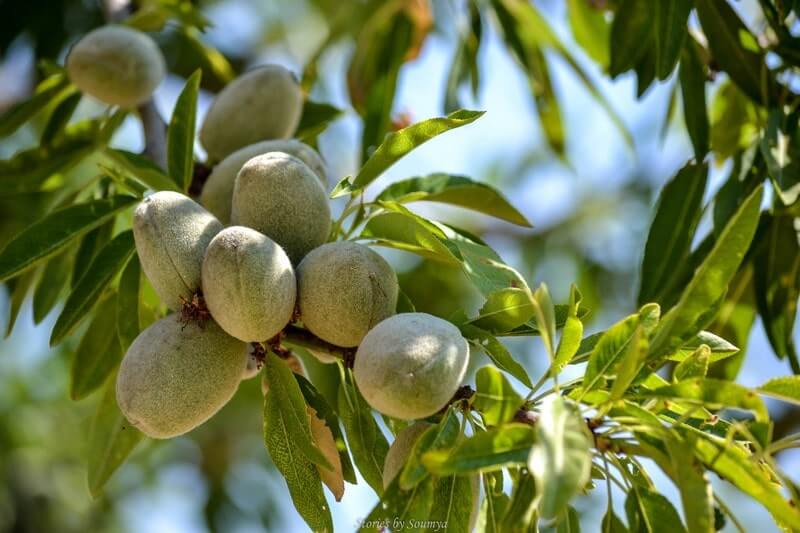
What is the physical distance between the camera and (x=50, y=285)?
1.67m

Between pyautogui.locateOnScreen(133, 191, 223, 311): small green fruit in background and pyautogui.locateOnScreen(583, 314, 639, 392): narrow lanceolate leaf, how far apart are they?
1.58 ft

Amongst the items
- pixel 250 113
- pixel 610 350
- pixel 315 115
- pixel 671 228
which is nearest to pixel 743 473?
pixel 610 350

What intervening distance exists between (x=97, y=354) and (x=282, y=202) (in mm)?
528

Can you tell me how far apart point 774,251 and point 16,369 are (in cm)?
298

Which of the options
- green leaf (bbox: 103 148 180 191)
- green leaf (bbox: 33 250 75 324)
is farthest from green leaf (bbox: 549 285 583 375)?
green leaf (bbox: 33 250 75 324)

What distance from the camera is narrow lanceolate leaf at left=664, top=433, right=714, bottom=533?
36.8 inches

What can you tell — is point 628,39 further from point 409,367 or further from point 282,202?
point 409,367

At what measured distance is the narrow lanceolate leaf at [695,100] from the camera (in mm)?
1658

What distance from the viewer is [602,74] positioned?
2.43 metres

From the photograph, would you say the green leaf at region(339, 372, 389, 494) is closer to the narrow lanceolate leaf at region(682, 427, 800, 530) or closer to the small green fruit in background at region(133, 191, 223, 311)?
the small green fruit in background at region(133, 191, 223, 311)

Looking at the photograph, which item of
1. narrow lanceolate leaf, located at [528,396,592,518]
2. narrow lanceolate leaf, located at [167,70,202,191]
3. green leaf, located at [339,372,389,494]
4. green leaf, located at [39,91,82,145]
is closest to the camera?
narrow lanceolate leaf, located at [528,396,592,518]

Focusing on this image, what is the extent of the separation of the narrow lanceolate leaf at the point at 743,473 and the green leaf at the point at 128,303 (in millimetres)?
825

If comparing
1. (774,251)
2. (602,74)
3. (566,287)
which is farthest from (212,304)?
(566,287)

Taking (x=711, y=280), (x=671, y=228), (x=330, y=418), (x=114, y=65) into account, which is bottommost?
(x=330, y=418)
